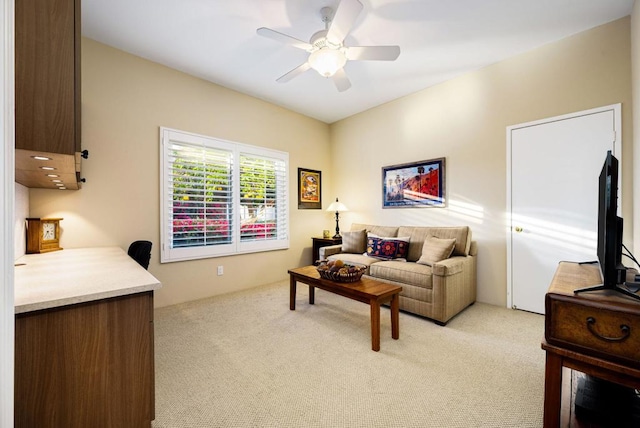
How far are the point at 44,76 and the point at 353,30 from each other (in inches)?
94.6

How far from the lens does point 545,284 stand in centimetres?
286

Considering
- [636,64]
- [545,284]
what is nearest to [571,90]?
[636,64]

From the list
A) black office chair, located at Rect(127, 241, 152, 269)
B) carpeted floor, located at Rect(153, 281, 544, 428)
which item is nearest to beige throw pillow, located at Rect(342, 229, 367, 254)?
carpeted floor, located at Rect(153, 281, 544, 428)

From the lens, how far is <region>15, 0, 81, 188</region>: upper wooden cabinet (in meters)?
1.01

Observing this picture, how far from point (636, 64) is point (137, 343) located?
4.01 meters

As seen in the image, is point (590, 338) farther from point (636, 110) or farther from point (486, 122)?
point (486, 122)

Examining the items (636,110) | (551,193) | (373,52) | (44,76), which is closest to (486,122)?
(551,193)

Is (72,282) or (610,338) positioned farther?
(72,282)

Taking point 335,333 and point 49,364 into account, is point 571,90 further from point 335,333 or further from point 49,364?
point 49,364

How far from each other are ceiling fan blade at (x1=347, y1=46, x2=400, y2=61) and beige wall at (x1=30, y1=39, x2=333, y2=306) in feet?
7.03

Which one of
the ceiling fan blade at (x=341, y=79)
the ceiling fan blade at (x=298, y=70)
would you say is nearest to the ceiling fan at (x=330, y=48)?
the ceiling fan blade at (x=298, y=70)

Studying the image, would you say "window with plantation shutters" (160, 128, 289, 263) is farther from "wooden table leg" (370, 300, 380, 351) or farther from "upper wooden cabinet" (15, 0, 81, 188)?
"wooden table leg" (370, 300, 380, 351)

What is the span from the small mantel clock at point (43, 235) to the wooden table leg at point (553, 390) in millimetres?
3529

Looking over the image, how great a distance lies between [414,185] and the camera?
394 centimetres
